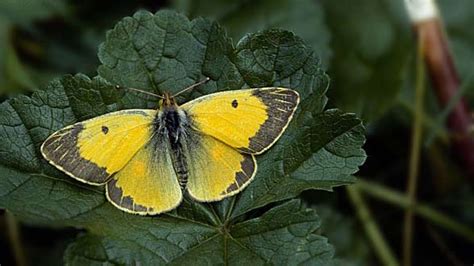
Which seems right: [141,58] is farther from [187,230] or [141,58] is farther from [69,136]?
[187,230]

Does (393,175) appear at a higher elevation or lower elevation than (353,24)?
lower

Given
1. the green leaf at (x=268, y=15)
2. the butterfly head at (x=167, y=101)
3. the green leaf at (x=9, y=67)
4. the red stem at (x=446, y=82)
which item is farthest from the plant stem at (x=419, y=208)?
the green leaf at (x=9, y=67)

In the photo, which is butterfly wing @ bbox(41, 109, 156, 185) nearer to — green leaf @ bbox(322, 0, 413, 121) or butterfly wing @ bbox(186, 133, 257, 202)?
butterfly wing @ bbox(186, 133, 257, 202)

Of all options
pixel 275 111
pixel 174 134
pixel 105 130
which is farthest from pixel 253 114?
pixel 105 130

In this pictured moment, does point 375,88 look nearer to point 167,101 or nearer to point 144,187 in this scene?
point 167,101

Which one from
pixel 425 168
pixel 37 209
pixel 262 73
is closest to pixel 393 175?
pixel 425 168
